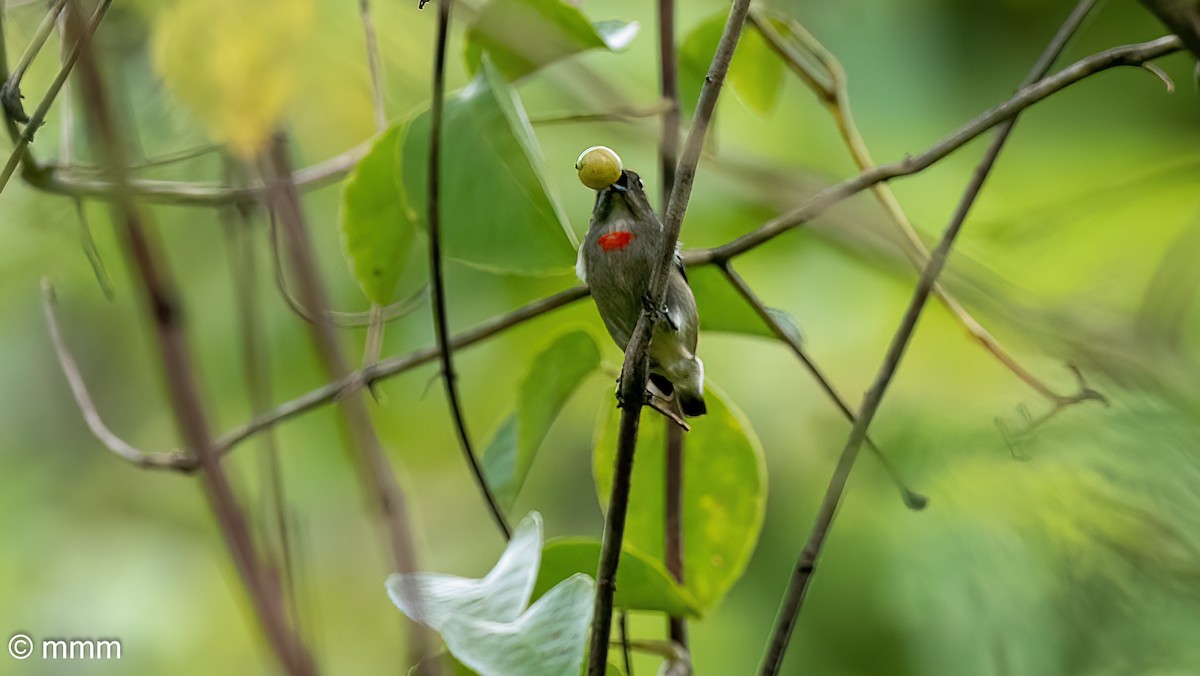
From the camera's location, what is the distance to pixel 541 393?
4.13 ft

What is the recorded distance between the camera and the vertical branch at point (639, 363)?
0.75 m

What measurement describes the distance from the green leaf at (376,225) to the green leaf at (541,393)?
21cm

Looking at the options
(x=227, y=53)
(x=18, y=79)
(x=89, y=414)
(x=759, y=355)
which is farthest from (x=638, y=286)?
(x=759, y=355)

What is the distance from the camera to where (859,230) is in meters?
1.11

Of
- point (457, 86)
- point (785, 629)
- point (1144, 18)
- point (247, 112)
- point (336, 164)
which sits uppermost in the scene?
point (457, 86)

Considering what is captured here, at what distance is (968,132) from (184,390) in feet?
2.19

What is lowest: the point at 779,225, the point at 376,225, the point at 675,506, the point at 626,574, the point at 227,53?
the point at 626,574

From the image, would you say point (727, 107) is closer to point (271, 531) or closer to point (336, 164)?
point (336, 164)

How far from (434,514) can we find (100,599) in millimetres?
722

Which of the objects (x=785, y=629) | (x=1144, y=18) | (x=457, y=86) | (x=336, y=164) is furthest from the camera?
(x=457, y=86)

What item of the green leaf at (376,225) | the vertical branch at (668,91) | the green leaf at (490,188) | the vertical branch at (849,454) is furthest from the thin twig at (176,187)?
the vertical branch at (849,454)

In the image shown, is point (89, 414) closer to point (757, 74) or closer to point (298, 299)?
point (298, 299)

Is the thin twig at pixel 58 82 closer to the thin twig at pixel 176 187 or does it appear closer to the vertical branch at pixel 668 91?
the thin twig at pixel 176 187

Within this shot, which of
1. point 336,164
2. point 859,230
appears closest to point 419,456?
point 336,164
